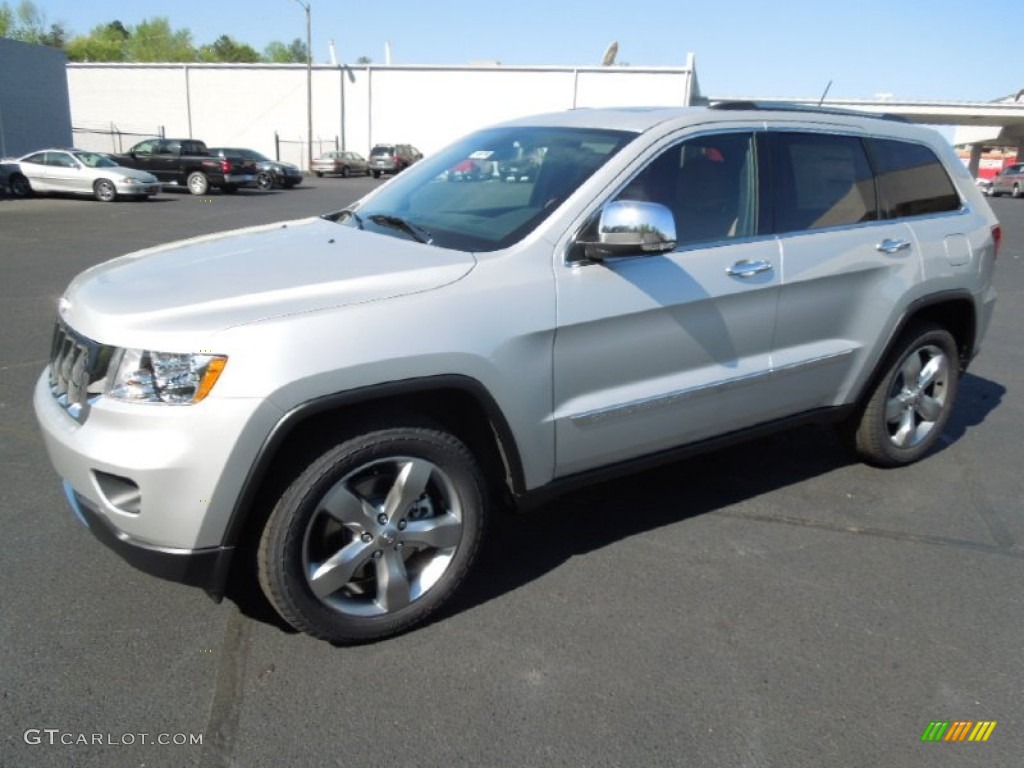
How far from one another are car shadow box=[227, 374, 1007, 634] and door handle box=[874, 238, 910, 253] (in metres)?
1.09

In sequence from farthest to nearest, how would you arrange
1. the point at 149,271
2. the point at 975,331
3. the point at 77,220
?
the point at 77,220, the point at 975,331, the point at 149,271

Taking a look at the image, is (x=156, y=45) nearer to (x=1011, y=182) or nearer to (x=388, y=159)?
(x=388, y=159)

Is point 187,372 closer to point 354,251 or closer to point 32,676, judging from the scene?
point 354,251

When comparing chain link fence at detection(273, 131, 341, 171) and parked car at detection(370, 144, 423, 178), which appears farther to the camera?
chain link fence at detection(273, 131, 341, 171)

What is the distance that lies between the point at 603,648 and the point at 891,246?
2.57 m

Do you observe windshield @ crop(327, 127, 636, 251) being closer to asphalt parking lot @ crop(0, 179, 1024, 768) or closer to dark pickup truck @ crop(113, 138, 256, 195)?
asphalt parking lot @ crop(0, 179, 1024, 768)

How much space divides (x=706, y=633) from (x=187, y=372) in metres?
2.02

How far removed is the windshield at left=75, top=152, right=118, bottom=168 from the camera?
23.3 metres

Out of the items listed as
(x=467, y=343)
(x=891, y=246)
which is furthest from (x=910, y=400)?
(x=467, y=343)

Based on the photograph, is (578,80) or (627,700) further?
(578,80)

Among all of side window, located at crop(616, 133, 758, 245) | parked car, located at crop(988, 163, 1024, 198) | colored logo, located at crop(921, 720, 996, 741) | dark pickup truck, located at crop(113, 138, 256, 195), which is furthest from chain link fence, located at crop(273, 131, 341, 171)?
Result: colored logo, located at crop(921, 720, 996, 741)

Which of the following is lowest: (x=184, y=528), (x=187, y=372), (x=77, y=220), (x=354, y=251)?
(x=77, y=220)

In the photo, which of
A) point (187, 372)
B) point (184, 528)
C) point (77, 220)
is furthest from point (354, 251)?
point (77, 220)

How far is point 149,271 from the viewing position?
3006 mm
